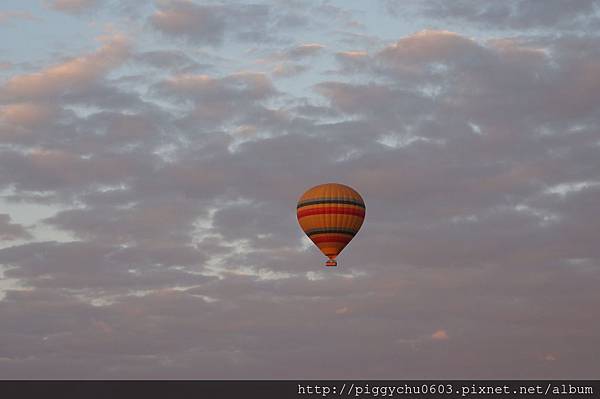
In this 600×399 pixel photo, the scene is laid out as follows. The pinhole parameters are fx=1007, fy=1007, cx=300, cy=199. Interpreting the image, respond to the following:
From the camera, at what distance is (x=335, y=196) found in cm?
10169

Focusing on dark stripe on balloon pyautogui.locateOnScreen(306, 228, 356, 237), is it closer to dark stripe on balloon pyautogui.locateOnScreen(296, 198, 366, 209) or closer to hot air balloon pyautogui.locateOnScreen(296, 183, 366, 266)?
hot air balloon pyautogui.locateOnScreen(296, 183, 366, 266)

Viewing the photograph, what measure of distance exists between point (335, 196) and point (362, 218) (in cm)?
448

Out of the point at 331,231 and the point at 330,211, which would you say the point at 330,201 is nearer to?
the point at 330,211

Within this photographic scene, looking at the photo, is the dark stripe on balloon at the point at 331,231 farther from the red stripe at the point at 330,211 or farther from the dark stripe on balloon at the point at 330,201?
the dark stripe on balloon at the point at 330,201

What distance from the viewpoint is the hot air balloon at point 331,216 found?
333ft

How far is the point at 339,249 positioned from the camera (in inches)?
4063

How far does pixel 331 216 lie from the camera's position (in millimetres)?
101500

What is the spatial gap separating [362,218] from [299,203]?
6.71 m

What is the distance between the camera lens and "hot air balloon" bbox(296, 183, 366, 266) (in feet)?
333

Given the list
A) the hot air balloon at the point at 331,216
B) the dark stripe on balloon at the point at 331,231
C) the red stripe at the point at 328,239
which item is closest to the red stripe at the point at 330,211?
the hot air balloon at the point at 331,216

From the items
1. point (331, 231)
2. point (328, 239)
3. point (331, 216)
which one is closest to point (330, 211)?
point (331, 216)

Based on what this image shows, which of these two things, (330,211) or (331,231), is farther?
(331,231)

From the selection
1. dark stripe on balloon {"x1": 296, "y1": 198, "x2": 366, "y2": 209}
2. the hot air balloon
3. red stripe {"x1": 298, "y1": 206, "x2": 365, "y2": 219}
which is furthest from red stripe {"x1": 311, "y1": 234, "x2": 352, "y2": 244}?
dark stripe on balloon {"x1": 296, "y1": 198, "x2": 366, "y2": 209}

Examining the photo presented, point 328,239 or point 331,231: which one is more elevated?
point 331,231
